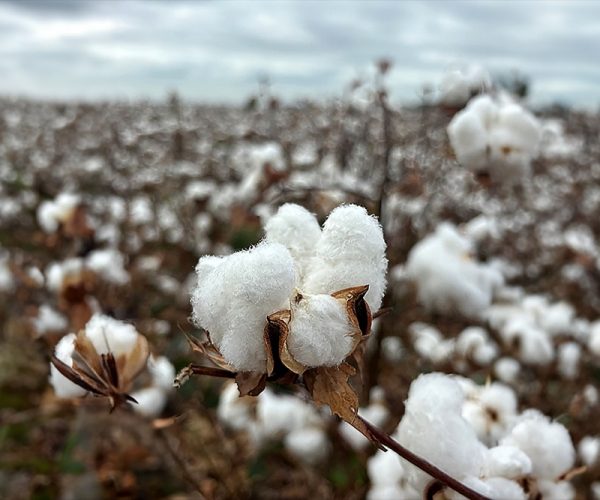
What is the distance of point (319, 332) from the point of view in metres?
0.64

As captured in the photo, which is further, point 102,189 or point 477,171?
point 102,189

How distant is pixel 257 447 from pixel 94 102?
678 inches

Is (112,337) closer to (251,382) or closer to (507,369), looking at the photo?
(251,382)

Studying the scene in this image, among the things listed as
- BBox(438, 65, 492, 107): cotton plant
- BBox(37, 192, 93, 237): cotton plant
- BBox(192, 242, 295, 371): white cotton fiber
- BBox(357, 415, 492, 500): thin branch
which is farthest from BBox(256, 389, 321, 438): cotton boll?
BBox(192, 242, 295, 371): white cotton fiber

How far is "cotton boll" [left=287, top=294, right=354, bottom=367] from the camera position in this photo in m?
0.64

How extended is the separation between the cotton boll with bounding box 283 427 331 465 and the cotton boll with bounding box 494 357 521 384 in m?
0.63

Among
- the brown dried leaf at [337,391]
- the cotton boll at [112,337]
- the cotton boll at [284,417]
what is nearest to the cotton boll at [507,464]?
the brown dried leaf at [337,391]

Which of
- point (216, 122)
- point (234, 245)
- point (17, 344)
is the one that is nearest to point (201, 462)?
point (234, 245)

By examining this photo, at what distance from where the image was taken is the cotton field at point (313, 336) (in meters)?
0.68

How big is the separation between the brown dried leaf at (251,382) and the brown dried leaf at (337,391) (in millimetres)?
43

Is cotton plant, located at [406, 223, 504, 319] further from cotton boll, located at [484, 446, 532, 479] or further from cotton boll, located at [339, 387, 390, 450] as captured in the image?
cotton boll, located at [484, 446, 532, 479]

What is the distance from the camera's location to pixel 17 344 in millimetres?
4012

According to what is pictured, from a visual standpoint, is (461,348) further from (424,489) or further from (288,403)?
(424,489)

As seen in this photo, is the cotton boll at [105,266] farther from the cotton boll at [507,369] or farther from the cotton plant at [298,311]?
the cotton plant at [298,311]
